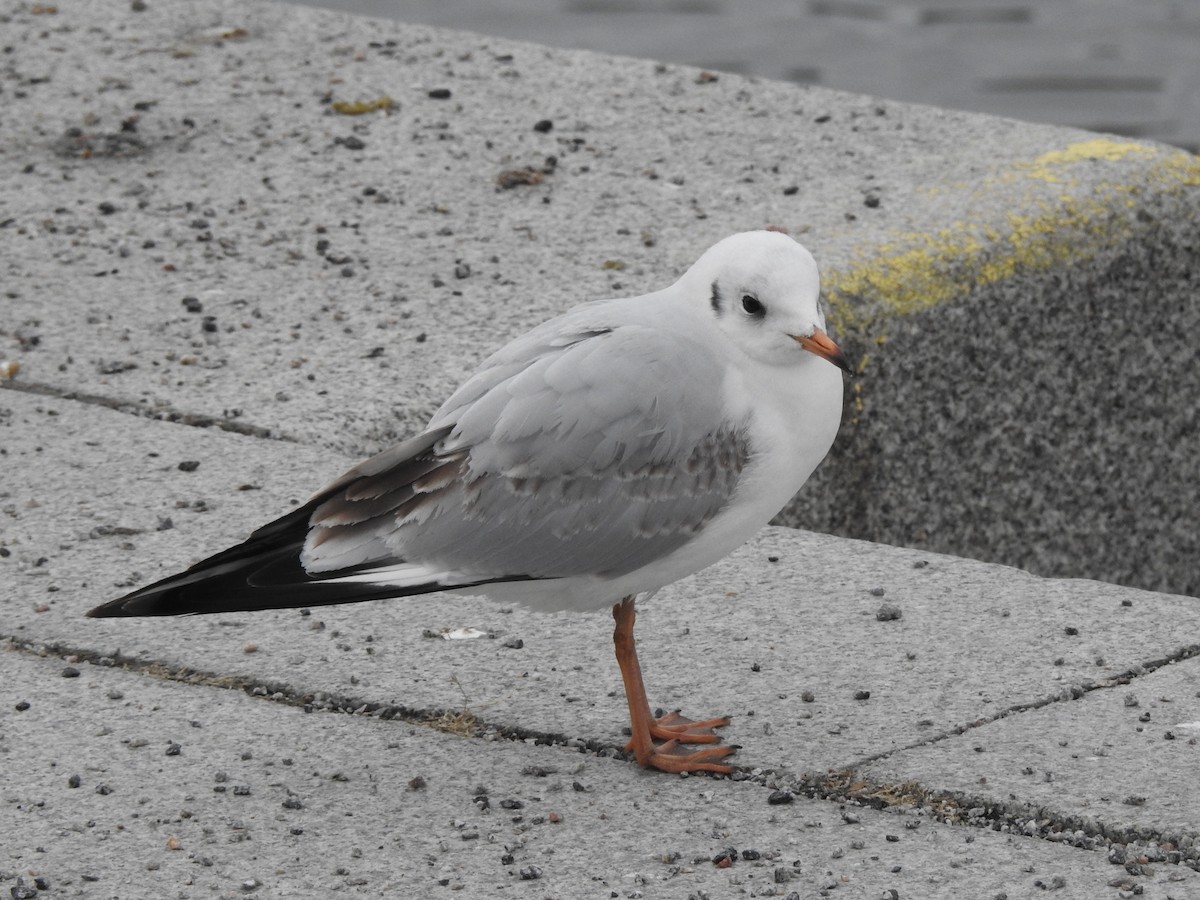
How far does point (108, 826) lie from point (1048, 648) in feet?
5.46

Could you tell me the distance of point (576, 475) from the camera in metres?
3.31

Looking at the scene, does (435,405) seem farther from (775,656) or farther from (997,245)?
(997,245)

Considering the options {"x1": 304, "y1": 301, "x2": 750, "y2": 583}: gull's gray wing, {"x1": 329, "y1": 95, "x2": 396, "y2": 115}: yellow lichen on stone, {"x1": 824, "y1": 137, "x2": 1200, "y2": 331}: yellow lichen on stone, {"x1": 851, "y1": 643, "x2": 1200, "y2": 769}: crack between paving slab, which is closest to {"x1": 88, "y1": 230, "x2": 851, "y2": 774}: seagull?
{"x1": 304, "y1": 301, "x2": 750, "y2": 583}: gull's gray wing

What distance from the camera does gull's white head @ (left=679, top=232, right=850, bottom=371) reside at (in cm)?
327

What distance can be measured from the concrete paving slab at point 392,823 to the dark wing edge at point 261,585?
27 centimetres

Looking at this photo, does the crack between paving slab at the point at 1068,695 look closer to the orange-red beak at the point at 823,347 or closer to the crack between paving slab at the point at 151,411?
the orange-red beak at the point at 823,347

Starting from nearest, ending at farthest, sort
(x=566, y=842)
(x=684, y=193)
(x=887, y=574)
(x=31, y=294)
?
(x=566, y=842)
(x=887, y=574)
(x=31, y=294)
(x=684, y=193)

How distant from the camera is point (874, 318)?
4699mm

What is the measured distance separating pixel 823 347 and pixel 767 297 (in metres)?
0.13

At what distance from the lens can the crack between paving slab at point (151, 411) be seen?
4445 mm

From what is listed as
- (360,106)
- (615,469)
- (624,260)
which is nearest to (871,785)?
(615,469)

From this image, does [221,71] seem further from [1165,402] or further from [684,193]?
[1165,402]

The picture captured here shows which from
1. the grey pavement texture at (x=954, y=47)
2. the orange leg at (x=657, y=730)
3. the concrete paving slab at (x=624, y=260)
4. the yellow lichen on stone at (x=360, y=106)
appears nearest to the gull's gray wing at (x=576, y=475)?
the orange leg at (x=657, y=730)

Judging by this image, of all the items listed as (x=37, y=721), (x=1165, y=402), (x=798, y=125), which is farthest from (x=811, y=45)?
(x=37, y=721)
